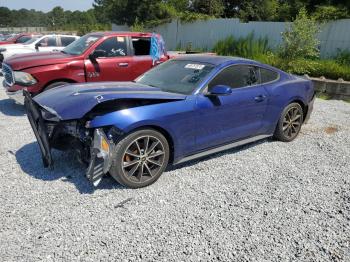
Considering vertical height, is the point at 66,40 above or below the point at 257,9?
below

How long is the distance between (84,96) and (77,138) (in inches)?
20.5

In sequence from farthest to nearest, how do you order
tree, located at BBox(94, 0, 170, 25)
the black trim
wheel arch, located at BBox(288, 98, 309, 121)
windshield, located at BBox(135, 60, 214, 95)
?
1. tree, located at BBox(94, 0, 170, 25)
2. wheel arch, located at BBox(288, 98, 309, 121)
3. windshield, located at BBox(135, 60, 214, 95)
4. the black trim

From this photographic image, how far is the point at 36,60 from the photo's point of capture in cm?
667

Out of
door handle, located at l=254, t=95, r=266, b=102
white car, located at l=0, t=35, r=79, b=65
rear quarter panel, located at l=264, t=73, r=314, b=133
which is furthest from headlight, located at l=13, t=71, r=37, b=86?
white car, located at l=0, t=35, r=79, b=65

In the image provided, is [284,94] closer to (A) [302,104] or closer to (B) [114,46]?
(A) [302,104]

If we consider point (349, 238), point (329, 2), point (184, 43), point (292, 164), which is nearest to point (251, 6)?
point (184, 43)

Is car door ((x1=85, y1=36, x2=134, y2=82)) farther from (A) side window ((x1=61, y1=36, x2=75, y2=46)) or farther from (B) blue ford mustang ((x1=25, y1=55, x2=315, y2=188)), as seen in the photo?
(A) side window ((x1=61, y1=36, x2=75, y2=46))

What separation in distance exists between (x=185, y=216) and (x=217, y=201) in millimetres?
484

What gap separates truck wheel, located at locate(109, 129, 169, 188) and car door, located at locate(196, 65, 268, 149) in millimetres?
591

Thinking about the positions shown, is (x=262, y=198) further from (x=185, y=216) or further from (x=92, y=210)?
(x=92, y=210)

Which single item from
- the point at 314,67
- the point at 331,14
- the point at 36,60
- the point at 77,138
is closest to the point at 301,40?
the point at 314,67

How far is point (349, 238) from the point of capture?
3098 mm

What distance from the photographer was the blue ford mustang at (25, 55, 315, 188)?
141 inches

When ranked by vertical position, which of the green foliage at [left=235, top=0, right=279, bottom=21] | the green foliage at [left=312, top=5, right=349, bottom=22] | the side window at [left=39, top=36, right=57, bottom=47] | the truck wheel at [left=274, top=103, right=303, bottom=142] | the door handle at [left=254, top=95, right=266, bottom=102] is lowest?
the truck wheel at [left=274, top=103, right=303, bottom=142]
